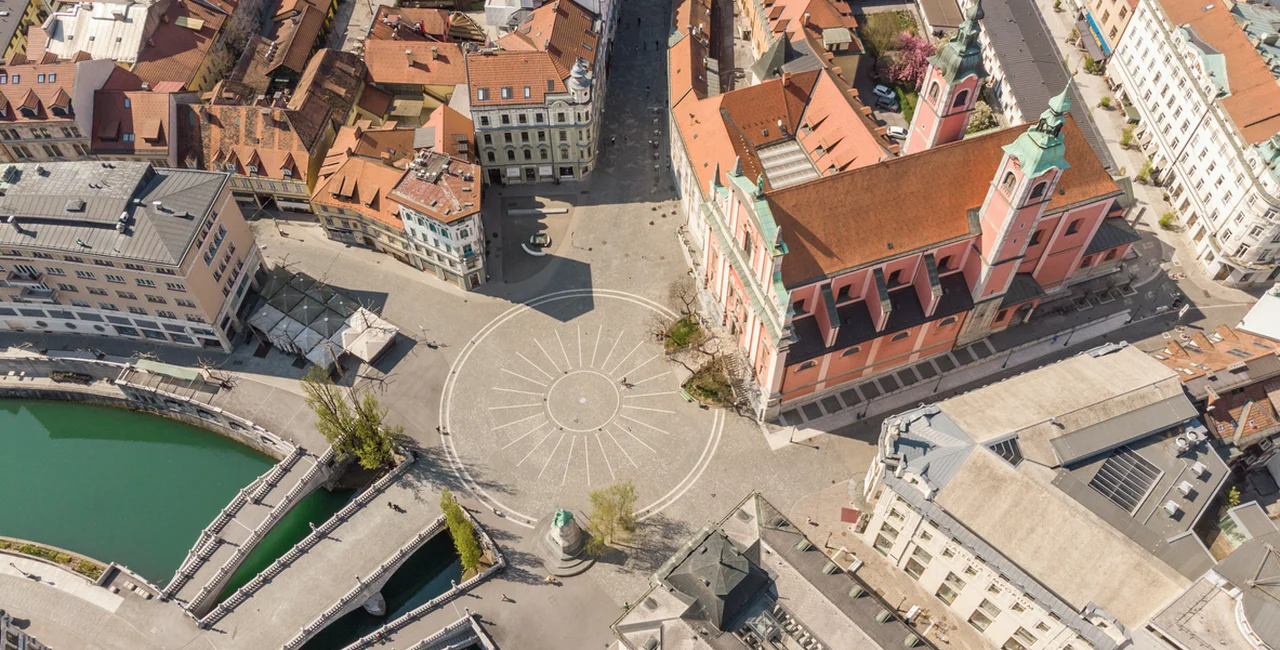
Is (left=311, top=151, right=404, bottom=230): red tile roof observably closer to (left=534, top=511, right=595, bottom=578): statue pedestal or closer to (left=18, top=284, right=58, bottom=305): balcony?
(left=18, top=284, right=58, bottom=305): balcony

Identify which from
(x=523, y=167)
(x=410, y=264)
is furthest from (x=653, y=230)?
(x=410, y=264)

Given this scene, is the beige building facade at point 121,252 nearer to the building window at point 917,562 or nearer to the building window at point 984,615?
the building window at point 917,562

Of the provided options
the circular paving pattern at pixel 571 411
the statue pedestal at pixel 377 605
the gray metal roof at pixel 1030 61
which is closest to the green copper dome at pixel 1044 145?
the circular paving pattern at pixel 571 411

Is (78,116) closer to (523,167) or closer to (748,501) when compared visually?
(523,167)

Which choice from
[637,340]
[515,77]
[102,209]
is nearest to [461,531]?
[637,340]

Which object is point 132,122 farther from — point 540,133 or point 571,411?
Answer: point 571,411
